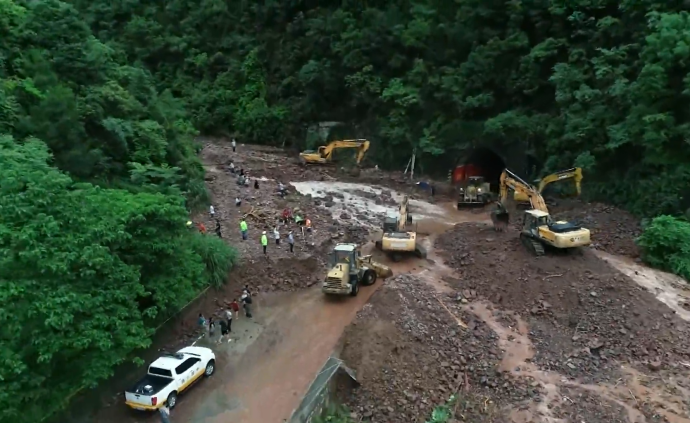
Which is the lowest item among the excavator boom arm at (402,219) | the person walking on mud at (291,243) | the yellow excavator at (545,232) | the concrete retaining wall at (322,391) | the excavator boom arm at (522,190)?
the concrete retaining wall at (322,391)

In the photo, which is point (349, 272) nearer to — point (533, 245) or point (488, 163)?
point (533, 245)

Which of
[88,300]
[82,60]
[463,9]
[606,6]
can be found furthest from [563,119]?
[88,300]

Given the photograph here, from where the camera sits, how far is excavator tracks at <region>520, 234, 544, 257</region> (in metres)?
23.5

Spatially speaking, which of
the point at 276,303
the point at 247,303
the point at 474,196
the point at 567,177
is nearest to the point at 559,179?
the point at 567,177

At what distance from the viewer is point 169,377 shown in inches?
629

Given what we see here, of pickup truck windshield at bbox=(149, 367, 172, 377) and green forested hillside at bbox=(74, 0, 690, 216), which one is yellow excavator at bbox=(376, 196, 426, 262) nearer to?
pickup truck windshield at bbox=(149, 367, 172, 377)

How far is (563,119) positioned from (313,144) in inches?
791

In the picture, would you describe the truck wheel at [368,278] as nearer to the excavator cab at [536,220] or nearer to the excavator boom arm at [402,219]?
the excavator boom arm at [402,219]

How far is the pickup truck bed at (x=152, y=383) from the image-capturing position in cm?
1540

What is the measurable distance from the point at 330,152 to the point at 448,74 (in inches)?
401

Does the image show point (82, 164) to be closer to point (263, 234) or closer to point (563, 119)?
point (263, 234)

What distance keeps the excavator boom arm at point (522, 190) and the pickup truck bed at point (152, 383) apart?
1867 centimetres

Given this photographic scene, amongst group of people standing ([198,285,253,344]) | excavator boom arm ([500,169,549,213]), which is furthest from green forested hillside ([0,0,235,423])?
excavator boom arm ([500,169,549,213])

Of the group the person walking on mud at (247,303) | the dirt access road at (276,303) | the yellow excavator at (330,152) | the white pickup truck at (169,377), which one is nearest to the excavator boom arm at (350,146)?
the yellow excavator at (330,152)
